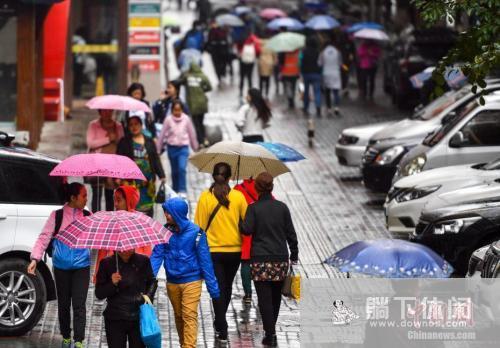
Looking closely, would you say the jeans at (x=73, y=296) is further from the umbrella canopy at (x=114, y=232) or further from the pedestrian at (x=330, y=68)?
the pedestrian at (x=330, y=68)

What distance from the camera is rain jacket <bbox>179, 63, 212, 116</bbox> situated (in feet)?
82.4

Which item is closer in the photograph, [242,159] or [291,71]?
[242,159]

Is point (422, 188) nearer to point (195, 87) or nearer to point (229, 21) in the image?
point (195, 87)

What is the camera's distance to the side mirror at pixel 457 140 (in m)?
19.5

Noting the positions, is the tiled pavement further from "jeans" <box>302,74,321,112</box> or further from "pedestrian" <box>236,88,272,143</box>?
"pedestrian" <box>236,88,272,143</box>

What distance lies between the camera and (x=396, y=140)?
21.8 meters

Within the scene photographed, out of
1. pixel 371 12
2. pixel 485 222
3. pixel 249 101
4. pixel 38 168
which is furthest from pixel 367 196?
pixel 371 12

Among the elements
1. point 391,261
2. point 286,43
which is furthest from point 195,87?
point 391,261

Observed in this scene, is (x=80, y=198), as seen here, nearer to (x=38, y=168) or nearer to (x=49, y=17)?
(x=38, y=168)

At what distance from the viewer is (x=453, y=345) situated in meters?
10.3

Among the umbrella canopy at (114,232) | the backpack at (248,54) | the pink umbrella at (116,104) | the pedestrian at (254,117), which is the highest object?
the umbrella canopy at (114,232)

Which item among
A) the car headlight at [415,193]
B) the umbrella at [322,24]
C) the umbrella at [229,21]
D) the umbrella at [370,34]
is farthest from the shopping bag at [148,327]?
the umbrella at [229,21]

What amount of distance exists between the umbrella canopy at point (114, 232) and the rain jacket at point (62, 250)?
39.7 inches

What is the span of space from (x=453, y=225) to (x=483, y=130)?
15.1ft
